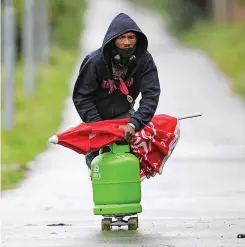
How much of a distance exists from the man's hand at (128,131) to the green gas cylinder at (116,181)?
0.12 m

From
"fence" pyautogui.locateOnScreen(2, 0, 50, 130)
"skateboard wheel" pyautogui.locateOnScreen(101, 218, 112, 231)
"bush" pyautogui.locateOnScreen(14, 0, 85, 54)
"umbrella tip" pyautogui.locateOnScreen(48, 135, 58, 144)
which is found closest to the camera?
"umbrella tip" pyautogui.locateOnScreen(48, 135, 58, 144)

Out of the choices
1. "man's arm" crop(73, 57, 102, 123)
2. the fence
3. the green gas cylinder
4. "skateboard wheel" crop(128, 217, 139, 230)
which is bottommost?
"skateboard wheel" crop(128, 217, 139, 230)

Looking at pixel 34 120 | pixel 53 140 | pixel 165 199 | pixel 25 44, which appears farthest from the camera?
pixel 25 44

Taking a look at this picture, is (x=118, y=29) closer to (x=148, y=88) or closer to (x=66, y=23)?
(x=148, y=88)

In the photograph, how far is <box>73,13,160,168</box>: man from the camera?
10.3 m

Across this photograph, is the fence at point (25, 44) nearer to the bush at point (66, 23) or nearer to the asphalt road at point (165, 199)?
the asphalt road at point (165, 199)

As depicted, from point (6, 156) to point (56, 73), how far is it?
24.6 m

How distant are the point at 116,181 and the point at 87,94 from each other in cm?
75

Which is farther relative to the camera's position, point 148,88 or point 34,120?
point 34,120

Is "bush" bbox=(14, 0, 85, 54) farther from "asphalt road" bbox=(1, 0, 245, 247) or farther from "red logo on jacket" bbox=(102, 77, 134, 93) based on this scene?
"red logo on jacket" bbox=(102, 77, 134, 93)

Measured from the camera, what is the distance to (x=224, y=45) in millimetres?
51688

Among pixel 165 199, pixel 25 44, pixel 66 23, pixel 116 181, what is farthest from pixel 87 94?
pixel 66 23

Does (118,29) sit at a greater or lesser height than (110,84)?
greater

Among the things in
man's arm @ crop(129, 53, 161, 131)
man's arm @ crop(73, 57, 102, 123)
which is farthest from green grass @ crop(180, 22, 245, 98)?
man's arm @ crop(73, 57, 102, 123)
